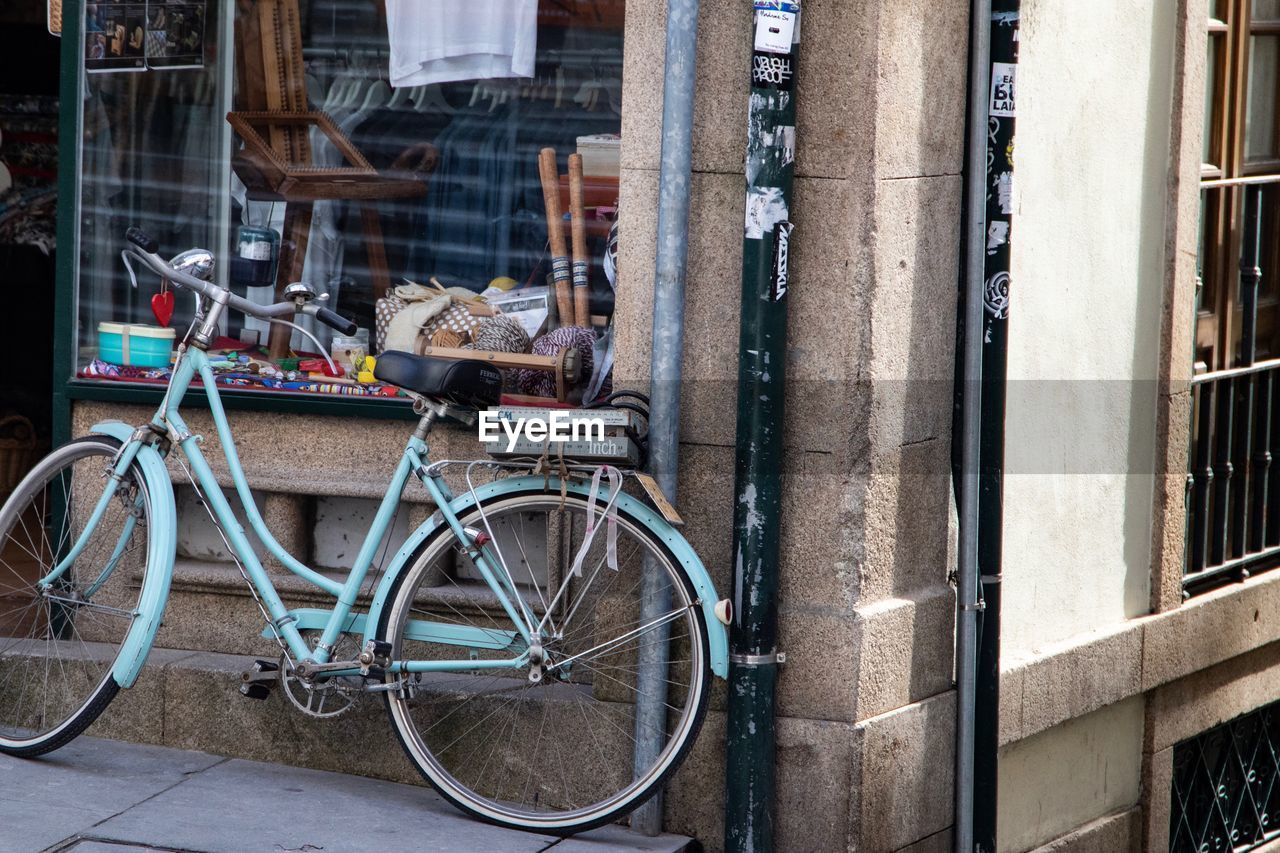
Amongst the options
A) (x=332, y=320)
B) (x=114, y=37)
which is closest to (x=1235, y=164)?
(x=332, y=320)

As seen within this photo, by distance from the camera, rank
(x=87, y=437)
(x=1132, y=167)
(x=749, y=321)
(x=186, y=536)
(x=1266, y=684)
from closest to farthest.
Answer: (x=749, y=321), (x=87, y=437), (x=186, y=536), (x=1132, y=167), (x=1266, y=684)

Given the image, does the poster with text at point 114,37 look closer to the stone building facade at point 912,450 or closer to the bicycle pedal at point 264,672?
the stone building facade at point 912,450

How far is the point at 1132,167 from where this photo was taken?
569cm

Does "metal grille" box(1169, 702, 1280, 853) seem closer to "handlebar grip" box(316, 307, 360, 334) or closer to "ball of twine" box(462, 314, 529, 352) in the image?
"ball of twine" box(462, 314, 529, 352)

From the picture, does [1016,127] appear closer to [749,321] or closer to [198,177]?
[749,321]

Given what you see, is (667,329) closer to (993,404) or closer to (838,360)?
(838,360)

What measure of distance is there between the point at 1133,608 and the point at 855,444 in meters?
2.01

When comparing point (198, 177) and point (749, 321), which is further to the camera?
point (198, 177)

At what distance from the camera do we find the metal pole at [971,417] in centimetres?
461

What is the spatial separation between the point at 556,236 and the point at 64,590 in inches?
72.3

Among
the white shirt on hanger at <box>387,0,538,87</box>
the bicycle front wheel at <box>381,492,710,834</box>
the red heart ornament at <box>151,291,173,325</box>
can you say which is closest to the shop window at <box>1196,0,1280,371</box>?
the white shirt on hanger at <box>387,0,538,87</box>

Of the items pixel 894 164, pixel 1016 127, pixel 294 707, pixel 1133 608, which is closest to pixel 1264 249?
pixel 1133 608

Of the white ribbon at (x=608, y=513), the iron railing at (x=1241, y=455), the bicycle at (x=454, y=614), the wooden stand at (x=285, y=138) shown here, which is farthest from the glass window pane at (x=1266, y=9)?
the white ribbon at (x=608, y=513)

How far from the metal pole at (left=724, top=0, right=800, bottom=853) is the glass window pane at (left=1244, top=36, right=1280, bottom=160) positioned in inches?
123
